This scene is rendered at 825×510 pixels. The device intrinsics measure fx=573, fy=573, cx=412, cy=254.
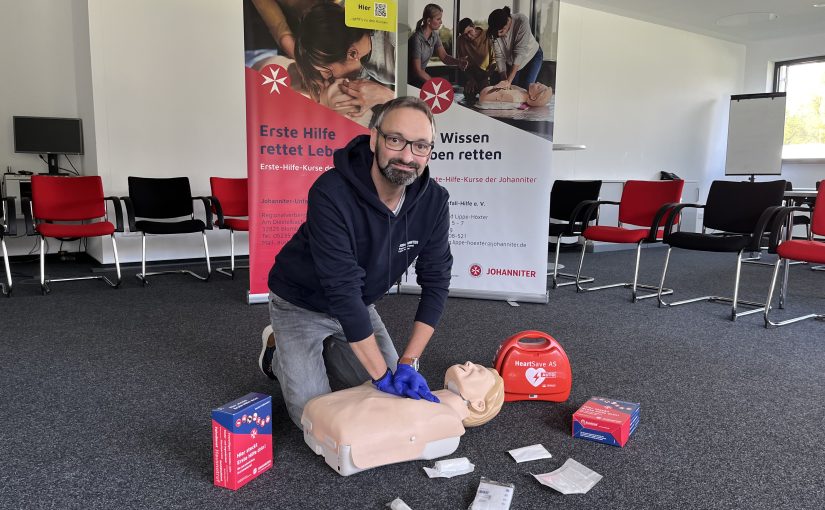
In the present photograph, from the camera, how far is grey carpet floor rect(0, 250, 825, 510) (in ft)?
5.12

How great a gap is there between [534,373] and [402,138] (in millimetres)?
1061

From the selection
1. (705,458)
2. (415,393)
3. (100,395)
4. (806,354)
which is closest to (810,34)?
(806,354)

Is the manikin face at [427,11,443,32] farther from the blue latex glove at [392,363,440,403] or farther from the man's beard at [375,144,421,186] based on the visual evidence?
the blue latex glove at [392,363,440,403]

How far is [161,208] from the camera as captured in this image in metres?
4.88

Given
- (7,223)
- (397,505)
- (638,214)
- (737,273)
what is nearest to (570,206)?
(638,214)

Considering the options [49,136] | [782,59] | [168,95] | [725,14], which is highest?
[725,14]

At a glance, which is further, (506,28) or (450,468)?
(506,28)

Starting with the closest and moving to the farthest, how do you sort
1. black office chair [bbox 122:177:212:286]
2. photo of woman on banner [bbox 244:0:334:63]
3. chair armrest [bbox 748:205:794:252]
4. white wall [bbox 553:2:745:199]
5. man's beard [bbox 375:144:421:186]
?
man's beard [bbox 375:144:421:186]
chair armrest [bbox 748:205:794:252]
photo of woman on banner [bbox 244:0:334:63]
black office chair [bbox 122:177:212:286]
white wall [bbox 553:2:745:199]

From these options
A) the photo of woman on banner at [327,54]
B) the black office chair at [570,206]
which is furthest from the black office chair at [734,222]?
the photo of woman on banner at [327,54]

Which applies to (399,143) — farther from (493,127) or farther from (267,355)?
(493,127)

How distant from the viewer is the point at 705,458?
1781 millimetres

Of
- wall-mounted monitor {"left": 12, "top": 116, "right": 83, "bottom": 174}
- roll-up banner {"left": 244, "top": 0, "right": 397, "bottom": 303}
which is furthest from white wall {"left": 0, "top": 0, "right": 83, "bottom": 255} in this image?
roll-up banner {"left": 244, "top": 0, "right": 397, "bottom": 303}

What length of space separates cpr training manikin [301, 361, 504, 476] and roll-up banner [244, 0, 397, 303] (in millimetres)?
2279

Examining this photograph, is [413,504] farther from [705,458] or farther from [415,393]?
[705,458]
